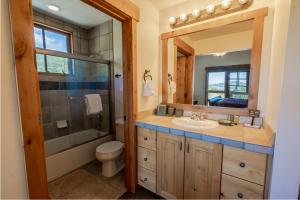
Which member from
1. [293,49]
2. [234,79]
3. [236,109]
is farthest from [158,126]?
[293,49]

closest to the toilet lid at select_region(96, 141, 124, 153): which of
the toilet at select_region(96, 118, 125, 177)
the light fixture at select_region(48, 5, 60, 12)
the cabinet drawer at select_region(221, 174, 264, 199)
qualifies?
the toilet at select_region(96, 118, 125, 177)

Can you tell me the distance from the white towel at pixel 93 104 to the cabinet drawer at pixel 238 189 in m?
2.22

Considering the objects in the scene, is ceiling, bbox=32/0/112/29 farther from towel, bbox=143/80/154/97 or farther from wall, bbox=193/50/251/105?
wall, bbox=193/50/251/105

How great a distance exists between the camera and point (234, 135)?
1.18 meters

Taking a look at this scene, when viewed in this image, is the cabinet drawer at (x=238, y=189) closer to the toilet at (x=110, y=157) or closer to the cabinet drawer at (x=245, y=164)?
the cabinet drawer at (x=245, y=164)

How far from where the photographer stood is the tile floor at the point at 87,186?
1663 millimetres

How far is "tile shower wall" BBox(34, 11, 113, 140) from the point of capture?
2445 millimetres

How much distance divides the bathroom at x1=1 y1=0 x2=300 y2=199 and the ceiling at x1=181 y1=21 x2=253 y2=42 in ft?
0.03

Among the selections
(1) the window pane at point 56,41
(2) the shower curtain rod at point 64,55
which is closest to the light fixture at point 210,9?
(2) the shower curtain rod at point 64,55

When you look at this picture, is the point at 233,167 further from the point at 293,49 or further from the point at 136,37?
the point at 136,37

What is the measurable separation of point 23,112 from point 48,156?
1491mm

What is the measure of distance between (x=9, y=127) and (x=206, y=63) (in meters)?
1.87

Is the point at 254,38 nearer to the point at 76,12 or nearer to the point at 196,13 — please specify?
the point at 196,13

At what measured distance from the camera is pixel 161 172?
61.0 inches
